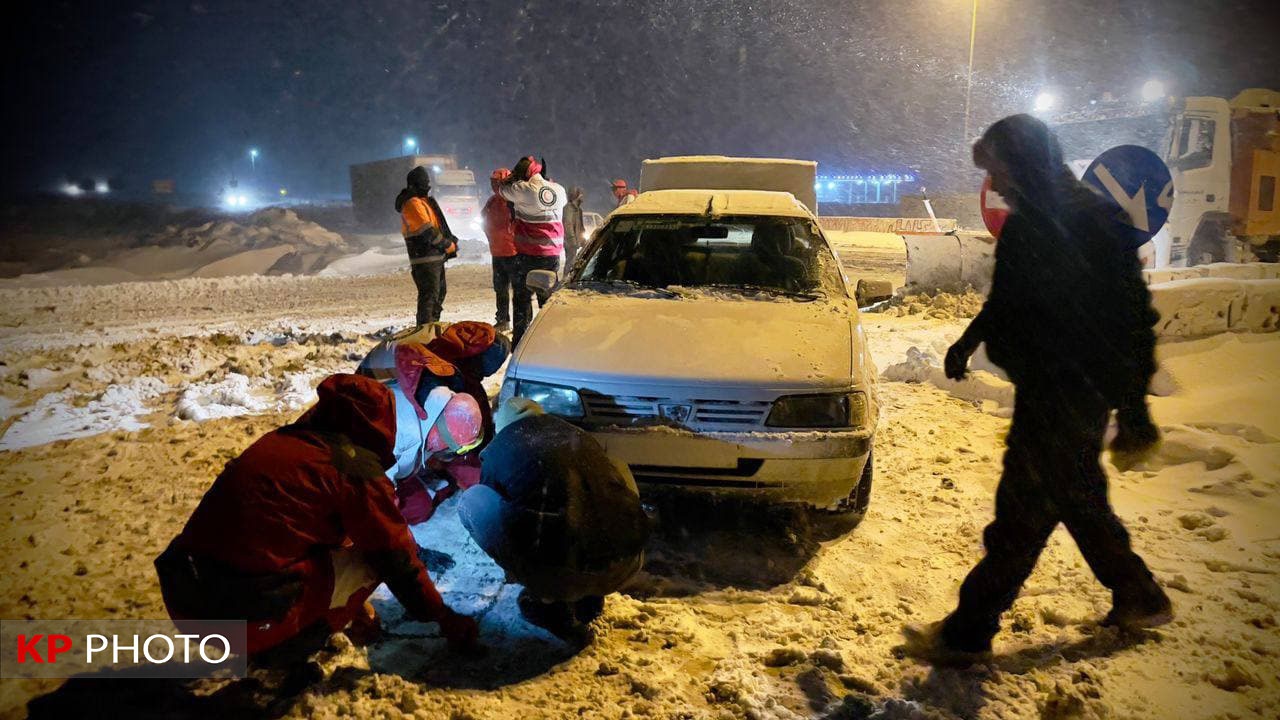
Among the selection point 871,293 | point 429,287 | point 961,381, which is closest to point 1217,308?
point 961,381

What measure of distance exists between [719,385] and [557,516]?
3.70 feet

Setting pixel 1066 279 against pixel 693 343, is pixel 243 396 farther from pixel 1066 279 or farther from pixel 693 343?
pixel 1066 279

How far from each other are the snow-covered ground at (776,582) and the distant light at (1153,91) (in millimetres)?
9863

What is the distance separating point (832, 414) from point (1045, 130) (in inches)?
58.2

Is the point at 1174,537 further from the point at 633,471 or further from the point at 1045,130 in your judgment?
the point at 633,471

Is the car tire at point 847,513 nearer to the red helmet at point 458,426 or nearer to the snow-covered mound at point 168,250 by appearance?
the red helmet at point 458,426

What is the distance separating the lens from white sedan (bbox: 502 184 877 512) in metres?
3.51

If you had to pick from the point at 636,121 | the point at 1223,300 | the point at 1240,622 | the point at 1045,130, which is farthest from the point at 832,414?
the point at 636,121

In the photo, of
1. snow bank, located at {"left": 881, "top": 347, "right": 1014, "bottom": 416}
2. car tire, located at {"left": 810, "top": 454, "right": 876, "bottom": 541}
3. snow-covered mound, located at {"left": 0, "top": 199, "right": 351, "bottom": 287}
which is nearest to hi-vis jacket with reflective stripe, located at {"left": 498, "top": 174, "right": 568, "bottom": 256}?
snow bank, located at {"left": 881, "top": 347, "right": 1014, "bottom": 416}

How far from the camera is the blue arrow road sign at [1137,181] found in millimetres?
3240

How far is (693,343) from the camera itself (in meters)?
3.81

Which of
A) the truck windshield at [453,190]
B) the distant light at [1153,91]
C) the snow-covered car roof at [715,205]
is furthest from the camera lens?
the truck windshield at [453,190]

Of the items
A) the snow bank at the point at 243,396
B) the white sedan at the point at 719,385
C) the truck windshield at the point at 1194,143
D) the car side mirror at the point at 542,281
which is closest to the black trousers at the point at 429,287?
the snow bank at the point at 243,396

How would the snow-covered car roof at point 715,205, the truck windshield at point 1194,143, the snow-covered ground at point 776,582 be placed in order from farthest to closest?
1. the truck windshield at point 1194,143
2. the snow-covered car roof at point 715,205
3. the snow-covered ground at point 776,582
